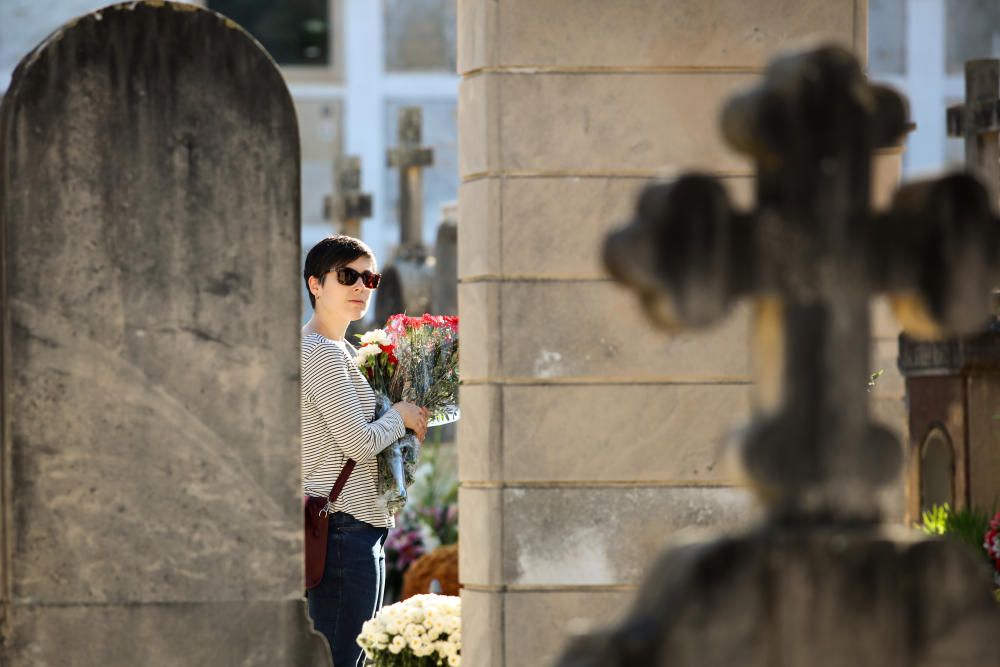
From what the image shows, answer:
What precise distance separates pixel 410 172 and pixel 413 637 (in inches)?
487

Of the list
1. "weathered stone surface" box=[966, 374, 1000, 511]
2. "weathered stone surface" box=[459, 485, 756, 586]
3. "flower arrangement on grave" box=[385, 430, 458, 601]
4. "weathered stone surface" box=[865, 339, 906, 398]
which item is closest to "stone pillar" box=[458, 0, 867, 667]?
"weathered stone surface" box=[459, 485, 756, 586]

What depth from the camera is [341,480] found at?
665cm

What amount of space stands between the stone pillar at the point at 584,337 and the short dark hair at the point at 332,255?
0.56 m

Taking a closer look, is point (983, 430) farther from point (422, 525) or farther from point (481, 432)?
point (481, 432)

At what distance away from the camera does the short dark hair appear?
680 centimetres

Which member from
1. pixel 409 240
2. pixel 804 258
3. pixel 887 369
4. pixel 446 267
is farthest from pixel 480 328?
pixel 409 240

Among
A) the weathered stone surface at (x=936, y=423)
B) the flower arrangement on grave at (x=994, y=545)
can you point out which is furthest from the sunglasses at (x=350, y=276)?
the weathered stone surface at (x=936, y=423)

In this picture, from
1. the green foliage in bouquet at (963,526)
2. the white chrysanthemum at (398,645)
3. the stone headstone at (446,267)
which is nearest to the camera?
the white chrysanthemum at (398,645)

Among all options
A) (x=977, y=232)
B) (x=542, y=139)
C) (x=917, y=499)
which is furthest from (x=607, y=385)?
(x=917, y=499)

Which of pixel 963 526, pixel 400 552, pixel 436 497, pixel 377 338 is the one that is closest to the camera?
pixel 377 338

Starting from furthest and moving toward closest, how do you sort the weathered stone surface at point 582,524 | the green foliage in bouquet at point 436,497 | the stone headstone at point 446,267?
the stone headstone at point 446,267 < the green foliage in bouquet at point 436,497 < the weathered stone surface at point 582,524

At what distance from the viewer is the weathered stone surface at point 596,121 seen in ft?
21.0

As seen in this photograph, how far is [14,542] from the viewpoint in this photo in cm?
533

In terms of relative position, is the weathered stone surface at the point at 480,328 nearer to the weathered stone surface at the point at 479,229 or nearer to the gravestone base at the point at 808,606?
the weathered stone surface at the point at 479,229
